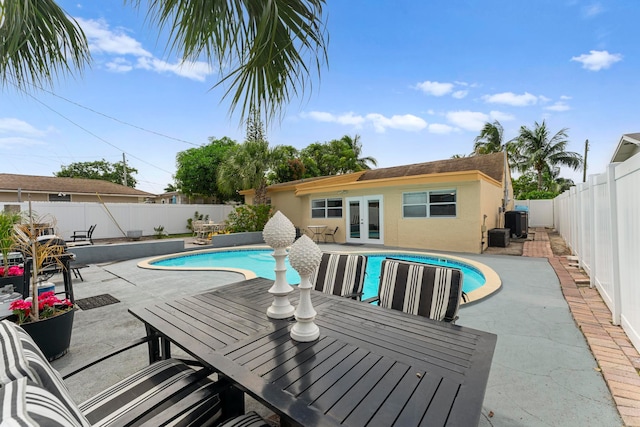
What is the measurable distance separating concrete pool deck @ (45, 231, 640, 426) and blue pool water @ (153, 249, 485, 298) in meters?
1.91

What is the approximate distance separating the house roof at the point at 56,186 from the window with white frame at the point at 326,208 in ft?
51.0

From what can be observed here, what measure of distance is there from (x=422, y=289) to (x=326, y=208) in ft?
38.9

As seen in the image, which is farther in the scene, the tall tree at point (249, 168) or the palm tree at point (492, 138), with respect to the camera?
the palm tree at point (492, 138)

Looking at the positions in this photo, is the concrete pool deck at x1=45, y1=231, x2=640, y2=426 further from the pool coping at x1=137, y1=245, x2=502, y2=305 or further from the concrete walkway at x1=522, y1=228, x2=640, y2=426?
the pool coping at x1=137, y1=245, x2=502, y2=305

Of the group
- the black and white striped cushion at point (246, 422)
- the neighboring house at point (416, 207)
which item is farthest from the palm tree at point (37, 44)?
the neighboring house at point (416, 207)

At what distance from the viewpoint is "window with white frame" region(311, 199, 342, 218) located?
561 inches

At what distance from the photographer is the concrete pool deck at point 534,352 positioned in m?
2.21

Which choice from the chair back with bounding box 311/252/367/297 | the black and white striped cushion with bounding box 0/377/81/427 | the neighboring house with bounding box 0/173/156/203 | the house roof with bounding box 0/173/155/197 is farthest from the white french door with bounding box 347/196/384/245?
the house roof with bounding box 0/173/155/197

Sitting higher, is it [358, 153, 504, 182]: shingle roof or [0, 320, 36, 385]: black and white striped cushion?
[358, 153, 504, 182]: shingle roof

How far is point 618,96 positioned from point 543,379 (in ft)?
73.5

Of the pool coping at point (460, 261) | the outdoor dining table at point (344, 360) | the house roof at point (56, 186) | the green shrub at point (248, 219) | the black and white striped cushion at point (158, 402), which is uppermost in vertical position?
the house roof at point (56, 186)

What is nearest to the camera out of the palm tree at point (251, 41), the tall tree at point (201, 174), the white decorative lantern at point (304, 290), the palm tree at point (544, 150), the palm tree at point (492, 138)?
the palm tree at point (251, 41)

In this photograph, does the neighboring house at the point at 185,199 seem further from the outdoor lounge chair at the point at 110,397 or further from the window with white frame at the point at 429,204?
the outdoor lounge chair at the point at 110,397

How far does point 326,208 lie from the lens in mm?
14727
